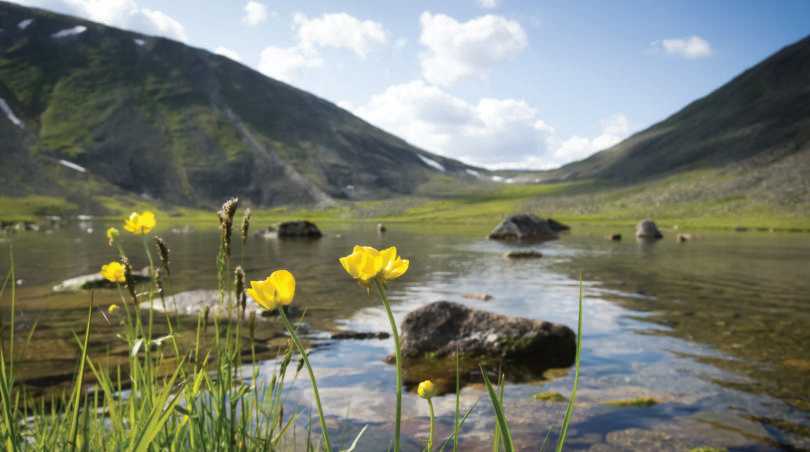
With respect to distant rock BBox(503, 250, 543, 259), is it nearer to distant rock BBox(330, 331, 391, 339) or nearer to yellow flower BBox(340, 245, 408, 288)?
Answer: distant rock BBox(330, 331, 391, 339)

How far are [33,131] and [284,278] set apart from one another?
213091 millimetres

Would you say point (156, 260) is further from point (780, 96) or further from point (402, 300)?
point (780, 96)

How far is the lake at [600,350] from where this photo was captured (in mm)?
5945

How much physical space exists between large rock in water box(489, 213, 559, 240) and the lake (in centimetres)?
2625

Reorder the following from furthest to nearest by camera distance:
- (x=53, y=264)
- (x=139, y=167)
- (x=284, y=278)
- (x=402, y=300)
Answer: (x=139, y=167) → (x=53, y=264) → (x=402, y=300) → (x=284, y=278)

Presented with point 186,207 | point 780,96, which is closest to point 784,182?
point 780,96

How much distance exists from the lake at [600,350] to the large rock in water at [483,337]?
543mm

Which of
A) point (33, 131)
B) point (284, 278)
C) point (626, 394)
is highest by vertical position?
point (33, 131)

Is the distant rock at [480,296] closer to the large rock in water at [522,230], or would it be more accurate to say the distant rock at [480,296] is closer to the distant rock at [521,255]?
the distant rock at [521,255]

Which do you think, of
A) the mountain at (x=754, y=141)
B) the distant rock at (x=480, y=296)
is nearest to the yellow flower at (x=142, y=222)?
the distant rock at (x=480, y=296)

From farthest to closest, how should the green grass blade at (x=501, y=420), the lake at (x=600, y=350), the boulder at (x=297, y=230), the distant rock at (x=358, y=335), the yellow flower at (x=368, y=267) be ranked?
the boulder at (x=297, y=230), the distant rock at (x=358, y=335), the lake at (x=600, y=350), the yellow flower at (x=368, y=267), the green grass blade at (x=501, y=420)

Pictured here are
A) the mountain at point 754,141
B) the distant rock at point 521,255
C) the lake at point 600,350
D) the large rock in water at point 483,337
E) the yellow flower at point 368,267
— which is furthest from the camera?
the mountain at point 754,141

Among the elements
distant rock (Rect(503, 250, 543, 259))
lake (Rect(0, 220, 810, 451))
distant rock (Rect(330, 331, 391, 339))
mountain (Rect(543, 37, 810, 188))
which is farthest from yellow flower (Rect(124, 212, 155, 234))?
mountain (Rect(543, 37, 810, 188))

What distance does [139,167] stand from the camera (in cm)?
17600
